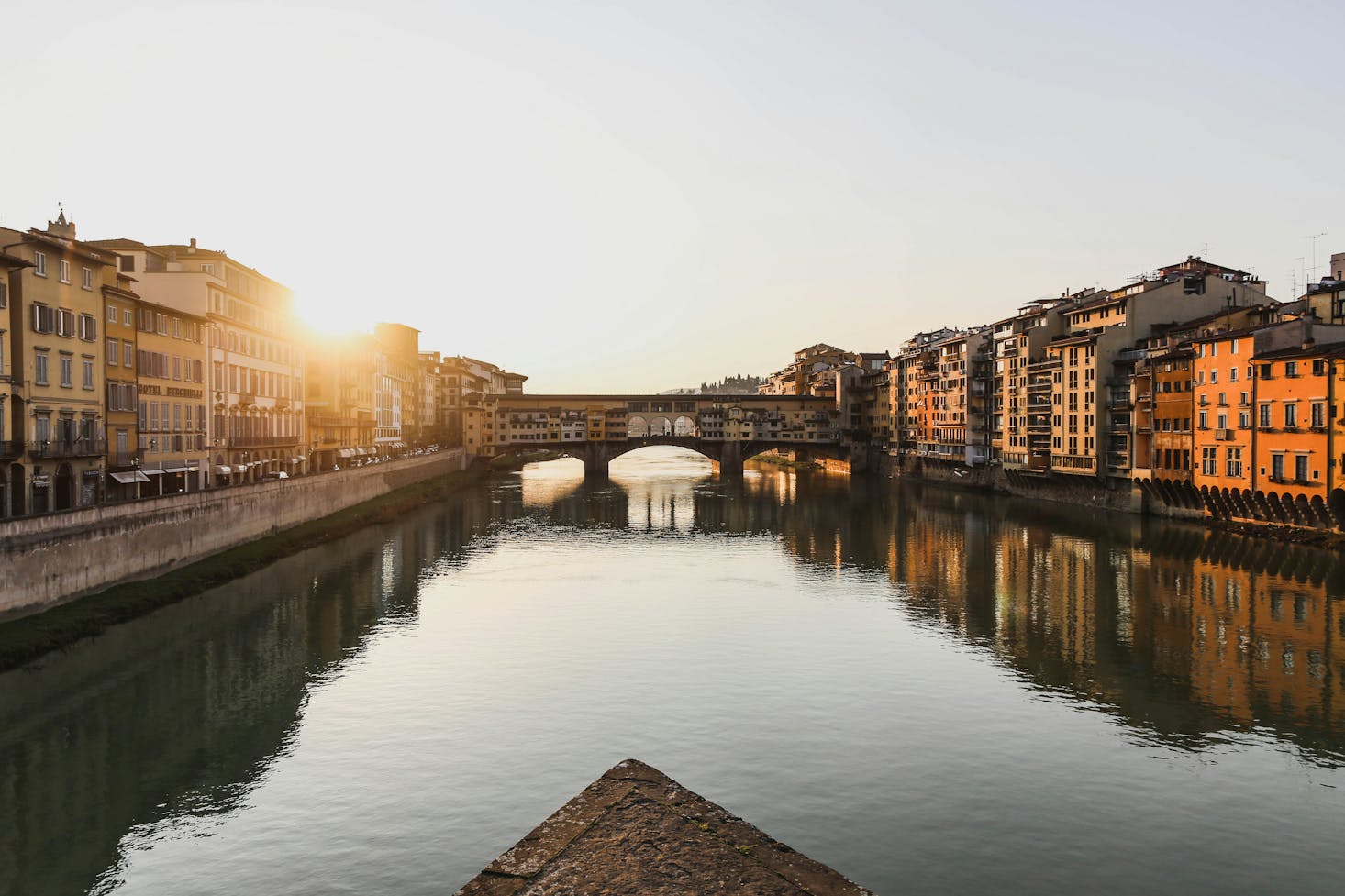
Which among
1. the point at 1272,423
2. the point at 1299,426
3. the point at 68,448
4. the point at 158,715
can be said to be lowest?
the point at 158,715

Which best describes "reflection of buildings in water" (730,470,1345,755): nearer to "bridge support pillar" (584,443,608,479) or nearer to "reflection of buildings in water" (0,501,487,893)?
"reflection of buildings in water" (0,501,487,893)

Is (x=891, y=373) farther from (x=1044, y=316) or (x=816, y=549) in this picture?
(x=816, y=549)

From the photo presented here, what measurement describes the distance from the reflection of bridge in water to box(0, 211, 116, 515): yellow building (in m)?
86.9

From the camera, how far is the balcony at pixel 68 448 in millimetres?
39719

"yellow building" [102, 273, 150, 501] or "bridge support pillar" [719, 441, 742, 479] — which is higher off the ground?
"yellow building" [102, 273, 150, 501]

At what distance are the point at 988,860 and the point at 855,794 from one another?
3.55m

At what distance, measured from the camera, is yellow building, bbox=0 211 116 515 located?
126ft

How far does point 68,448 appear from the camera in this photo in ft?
137

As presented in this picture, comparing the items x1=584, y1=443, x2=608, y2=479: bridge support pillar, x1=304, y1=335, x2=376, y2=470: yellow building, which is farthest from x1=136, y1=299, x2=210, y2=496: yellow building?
x1=584, y1=443, x2=608, y2=479: bridge support pillar

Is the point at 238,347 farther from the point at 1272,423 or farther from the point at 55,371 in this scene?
the point at 1272,423

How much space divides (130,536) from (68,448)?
7.03 metres

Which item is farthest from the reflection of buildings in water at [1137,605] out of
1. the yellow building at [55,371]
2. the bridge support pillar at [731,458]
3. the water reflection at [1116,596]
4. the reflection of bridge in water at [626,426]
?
the reflection of bridge in water at [626,426]

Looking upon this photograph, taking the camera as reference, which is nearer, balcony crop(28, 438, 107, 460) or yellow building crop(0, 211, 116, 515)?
yellow building crop(0, 211, 116, 515)

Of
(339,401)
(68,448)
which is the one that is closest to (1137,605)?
(68,448)
